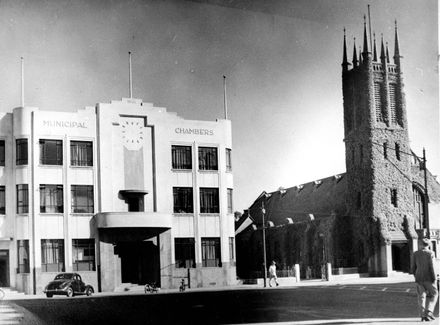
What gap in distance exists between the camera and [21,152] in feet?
72.5

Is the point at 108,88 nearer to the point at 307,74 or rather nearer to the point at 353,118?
the point at 307,74

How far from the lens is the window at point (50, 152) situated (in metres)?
25.6

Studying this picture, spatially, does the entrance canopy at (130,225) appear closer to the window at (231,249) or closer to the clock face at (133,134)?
the clock face at (133,134)

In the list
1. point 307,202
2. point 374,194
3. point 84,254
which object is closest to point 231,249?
point 84,254

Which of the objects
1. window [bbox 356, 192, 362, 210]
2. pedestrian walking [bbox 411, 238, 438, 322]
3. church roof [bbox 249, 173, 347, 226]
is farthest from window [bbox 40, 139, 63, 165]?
window [bbox 356, 192, 362, 210]

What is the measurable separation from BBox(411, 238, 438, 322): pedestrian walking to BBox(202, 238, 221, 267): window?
74.9ft

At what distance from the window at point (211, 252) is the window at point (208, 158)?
4.03 meters

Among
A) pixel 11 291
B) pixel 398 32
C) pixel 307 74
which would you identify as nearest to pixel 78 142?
pixel 11 291

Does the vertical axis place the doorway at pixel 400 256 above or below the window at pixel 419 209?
below

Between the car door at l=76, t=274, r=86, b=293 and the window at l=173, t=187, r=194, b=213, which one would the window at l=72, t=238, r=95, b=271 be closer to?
the car door at l=76, t=274, r=86, b=293

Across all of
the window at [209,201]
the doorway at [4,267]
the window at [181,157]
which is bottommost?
the doorway at [4,267]

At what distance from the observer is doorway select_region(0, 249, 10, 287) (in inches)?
931

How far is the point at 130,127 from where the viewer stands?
32094mm

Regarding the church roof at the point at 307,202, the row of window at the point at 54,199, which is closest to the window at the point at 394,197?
the church roof at the point at 307,202
